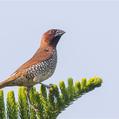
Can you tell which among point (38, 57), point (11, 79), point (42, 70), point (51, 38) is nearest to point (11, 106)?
point (11, 79)

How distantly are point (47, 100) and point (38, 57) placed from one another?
129 inches

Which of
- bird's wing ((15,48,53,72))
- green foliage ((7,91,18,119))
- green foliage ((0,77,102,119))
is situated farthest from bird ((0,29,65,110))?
green foliage ((7,91,18,119))

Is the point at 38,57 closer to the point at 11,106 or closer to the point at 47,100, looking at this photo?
the point at 47,100

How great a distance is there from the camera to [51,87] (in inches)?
260

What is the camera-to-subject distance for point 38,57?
9742 millimetres

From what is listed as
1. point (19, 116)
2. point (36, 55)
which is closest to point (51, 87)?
point (19, 116)

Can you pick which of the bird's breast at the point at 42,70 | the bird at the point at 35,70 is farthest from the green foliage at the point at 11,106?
the bird's breast at the point at 42,70

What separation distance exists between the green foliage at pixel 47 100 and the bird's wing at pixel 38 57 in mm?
2644

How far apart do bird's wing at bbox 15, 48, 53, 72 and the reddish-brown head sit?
345mm

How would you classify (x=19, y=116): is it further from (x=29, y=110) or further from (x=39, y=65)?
(x=39, y=65)

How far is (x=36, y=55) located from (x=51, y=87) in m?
3.32

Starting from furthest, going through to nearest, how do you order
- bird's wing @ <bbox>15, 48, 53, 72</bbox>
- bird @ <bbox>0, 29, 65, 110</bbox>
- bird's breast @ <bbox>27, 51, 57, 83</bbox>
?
bird's wing @ <bbox>15, 48, 53, 72</bbox>
bird's breast @ <bbox>27, 51, 57, 83</bbox>
bird @ <bbox>0, 29, 65, 110</bbox>

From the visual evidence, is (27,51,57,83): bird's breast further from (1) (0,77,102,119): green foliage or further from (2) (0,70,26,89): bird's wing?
(1) (0,77,102,119): green foliage

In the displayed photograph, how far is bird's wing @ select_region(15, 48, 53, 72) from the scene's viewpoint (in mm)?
9328
